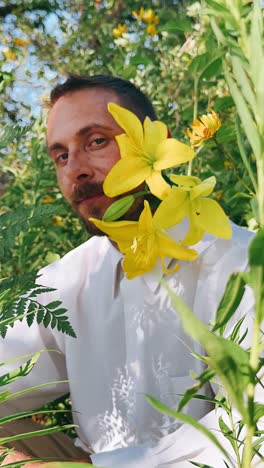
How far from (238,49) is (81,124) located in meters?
1.03

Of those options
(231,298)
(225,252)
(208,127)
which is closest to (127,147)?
(208,127)

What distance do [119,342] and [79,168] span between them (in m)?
0.37

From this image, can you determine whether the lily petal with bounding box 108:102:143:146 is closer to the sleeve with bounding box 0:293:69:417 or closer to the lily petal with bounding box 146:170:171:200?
the lily petal with bounding box 146:170:171:200

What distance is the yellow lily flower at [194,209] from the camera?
2.05 feet

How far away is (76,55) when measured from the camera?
3928mm

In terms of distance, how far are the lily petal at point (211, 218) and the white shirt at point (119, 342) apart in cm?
61

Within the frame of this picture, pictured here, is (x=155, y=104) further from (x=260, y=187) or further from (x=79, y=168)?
(x=260, y=187)

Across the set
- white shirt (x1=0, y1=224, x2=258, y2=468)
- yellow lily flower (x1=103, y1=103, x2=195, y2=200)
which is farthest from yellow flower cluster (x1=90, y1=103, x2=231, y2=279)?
white shirt (x1=0, y1=224, x2=258, y2=468)

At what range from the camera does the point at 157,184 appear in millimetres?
680

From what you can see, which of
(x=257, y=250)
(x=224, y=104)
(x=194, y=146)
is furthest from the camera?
(x=224, y=104)

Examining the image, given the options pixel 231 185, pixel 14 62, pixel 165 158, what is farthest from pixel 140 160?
pixel 14 62

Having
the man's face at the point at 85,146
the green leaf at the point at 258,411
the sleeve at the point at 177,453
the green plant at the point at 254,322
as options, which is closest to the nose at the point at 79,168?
the man's face at the point at 85,146

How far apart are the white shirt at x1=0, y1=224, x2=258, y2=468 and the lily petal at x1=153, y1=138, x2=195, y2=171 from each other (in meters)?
0.58

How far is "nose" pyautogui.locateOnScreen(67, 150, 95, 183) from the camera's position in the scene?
58.4 inches
